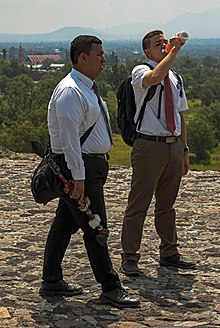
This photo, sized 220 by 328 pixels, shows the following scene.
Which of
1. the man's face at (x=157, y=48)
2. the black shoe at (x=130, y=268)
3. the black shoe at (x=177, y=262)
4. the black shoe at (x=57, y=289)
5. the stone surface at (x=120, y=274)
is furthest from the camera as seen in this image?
the black shoe at (x=177, y=262)

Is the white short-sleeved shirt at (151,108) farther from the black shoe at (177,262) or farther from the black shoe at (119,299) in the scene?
the black shoe at (119,299)

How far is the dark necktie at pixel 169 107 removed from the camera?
512cm

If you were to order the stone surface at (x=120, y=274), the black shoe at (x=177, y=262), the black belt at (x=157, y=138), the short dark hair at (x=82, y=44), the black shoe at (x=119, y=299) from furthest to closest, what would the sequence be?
the black shoe at (x=177, y=262) < the black belt at (x=157, y=138) < the black shoe at (x=119, y=299) < the stone surface at (x=120, y=274) < the short dark hair at (x=82, y=44)

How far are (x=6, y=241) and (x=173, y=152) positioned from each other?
7.20 feet

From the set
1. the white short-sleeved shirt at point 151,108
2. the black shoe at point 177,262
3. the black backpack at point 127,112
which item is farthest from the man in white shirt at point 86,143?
the black shoe at point 177,262

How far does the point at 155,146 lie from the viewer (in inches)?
203

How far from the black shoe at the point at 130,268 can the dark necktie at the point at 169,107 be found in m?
1.13

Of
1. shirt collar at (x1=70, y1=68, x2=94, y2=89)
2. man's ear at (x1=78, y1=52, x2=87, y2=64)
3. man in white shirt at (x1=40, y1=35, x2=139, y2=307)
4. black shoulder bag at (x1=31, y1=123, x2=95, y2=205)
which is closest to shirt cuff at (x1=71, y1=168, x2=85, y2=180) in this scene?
man in white shirt at (x1=40, y1=35, x2=139, y2=307)

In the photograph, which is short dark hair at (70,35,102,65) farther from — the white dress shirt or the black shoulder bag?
the black shoulder bag

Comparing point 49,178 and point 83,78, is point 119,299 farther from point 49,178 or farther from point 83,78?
point 83,78

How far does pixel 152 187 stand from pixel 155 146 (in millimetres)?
323

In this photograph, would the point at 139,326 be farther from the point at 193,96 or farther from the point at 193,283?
the point at 193,96

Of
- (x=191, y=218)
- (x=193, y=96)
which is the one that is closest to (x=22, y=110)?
(x=193, y=96)

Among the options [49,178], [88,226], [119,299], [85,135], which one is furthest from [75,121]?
[119,299]
